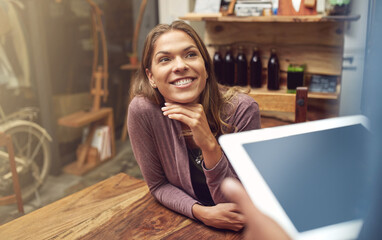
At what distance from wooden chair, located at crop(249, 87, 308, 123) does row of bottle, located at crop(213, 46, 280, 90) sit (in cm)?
98

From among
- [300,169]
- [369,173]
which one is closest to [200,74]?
[300,169]

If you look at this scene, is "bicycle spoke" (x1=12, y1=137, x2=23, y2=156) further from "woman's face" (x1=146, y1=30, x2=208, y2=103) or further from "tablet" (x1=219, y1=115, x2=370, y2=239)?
"tablet" (x1=219, y1=115, x2=370, y2=239)

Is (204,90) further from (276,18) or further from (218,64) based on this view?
(218,64)

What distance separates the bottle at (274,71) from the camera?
237cm

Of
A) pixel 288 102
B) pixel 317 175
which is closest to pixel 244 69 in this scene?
pixel 288 102

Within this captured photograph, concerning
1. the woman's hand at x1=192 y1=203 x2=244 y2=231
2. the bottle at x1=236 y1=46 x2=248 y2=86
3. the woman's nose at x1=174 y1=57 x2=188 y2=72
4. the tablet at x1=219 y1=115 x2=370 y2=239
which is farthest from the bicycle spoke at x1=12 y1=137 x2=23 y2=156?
the tablet at x1=219 y1=115 x2=370 y2=239

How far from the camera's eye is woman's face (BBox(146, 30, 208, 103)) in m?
1.20

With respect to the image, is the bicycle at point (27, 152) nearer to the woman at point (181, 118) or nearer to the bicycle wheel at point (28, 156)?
the bicycle wheel at point (28, 156)

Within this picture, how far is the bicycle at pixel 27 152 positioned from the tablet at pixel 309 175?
2.54 m

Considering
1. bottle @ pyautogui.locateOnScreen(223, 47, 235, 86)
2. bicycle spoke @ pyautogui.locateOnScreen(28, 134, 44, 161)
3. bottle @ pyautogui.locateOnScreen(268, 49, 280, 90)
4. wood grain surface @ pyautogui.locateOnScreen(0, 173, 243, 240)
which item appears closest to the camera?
wood grain surface @ pyautogui.locateOnScreen(0, 173, 243, 240)

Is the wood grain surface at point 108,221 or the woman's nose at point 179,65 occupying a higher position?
the woman's nose at point 179,65

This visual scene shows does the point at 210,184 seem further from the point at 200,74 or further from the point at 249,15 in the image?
the point at 249,15


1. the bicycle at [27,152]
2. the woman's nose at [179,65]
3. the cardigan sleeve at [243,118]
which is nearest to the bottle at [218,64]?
the cardigan sleeve at [243,118]

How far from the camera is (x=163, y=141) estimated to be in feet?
4.30
